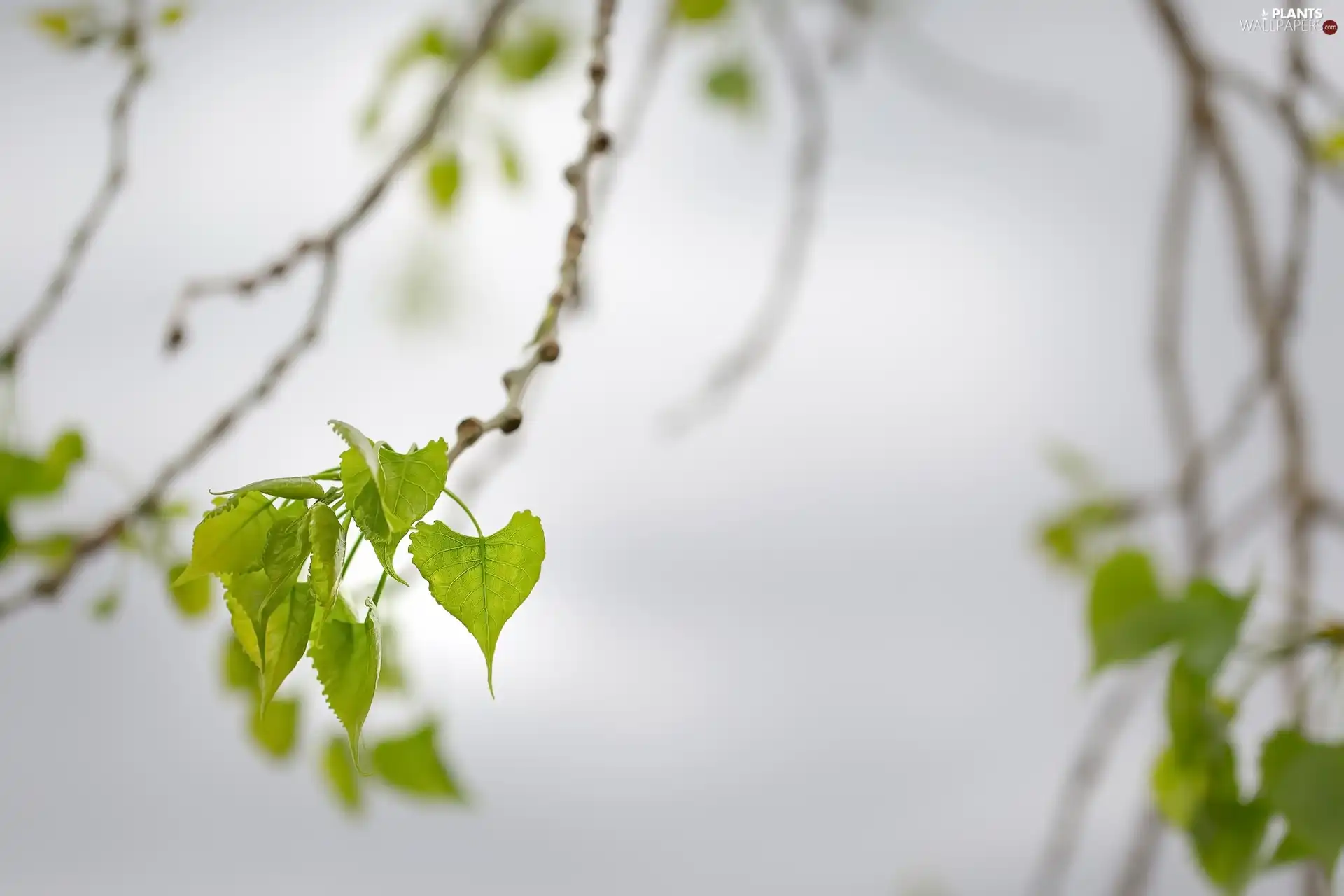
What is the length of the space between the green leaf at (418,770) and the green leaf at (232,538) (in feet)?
1.03

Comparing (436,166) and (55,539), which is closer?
(55,539)

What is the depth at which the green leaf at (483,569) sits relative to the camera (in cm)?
22

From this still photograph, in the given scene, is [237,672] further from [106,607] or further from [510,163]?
[510,163]

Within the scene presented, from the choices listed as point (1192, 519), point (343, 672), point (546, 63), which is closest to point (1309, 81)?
point (1192, 519)

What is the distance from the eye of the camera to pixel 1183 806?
48cm

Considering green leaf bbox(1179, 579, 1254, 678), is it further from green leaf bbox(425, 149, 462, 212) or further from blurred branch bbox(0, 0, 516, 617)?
green leaf bbox(425, 149, 462, 212)

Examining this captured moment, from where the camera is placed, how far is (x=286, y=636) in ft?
0.69

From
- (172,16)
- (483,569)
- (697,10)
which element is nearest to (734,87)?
(697,10)

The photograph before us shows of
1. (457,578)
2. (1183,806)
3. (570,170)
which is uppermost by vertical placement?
(570,170)

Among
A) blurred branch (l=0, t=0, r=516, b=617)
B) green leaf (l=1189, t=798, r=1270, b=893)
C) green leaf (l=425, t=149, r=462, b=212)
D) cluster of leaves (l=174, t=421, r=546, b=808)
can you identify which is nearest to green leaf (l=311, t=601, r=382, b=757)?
cluster of leaves (l=174, t=421, r=546, b=808)

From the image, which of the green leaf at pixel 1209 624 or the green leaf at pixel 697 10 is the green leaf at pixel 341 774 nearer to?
the green leaf at pixel 1209 624

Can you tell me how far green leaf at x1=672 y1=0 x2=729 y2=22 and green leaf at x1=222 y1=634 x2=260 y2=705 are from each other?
0.54m

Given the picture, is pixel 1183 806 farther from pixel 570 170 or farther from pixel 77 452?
pixel 77 452

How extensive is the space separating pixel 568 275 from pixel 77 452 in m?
0.34
